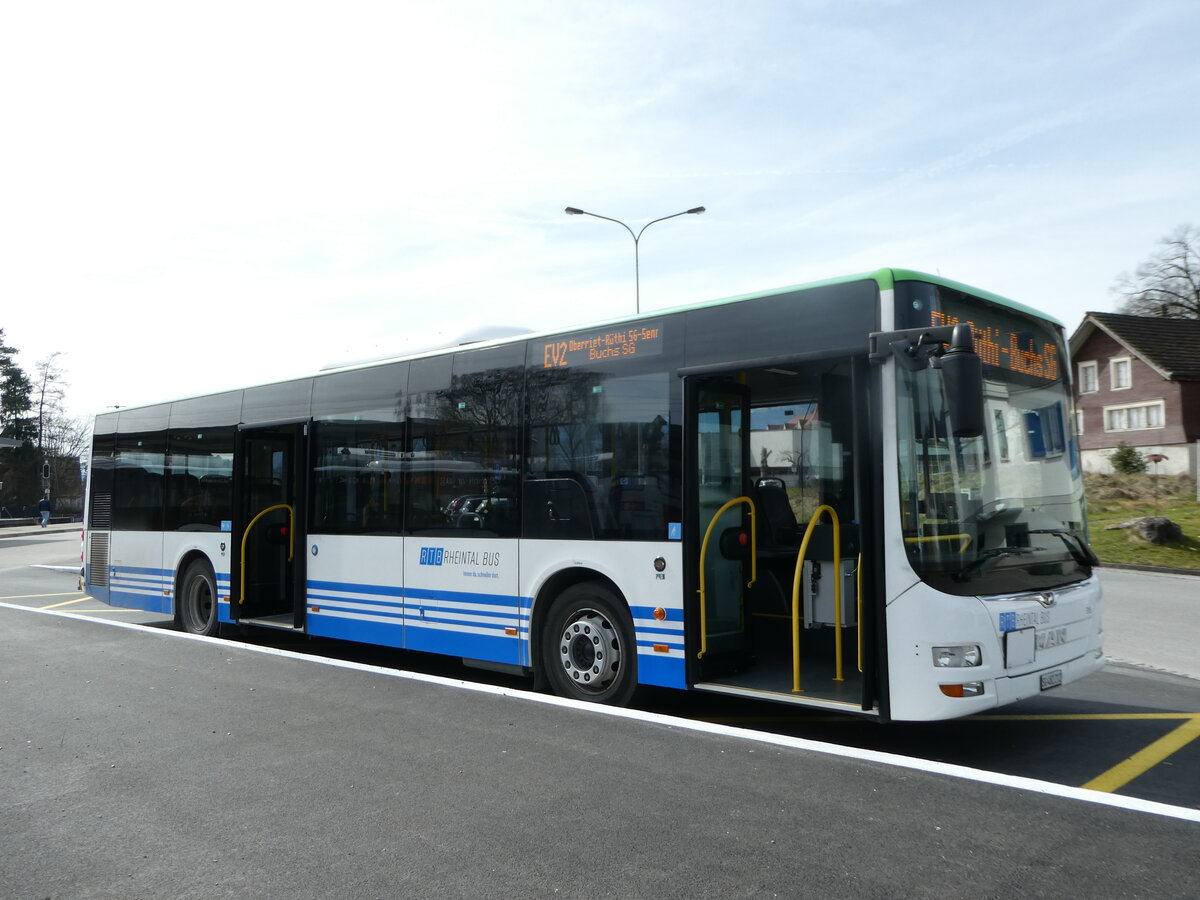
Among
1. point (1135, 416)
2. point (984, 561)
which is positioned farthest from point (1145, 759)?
point (1135, 416)

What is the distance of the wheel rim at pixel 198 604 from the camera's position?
11.8 m

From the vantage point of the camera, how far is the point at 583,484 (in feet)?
24.7

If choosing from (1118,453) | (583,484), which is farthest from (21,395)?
(583,484)

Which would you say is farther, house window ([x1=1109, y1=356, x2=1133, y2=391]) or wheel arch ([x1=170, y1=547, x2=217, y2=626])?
house window ([x1=1109, y1=356, x2=1133, y2=391])

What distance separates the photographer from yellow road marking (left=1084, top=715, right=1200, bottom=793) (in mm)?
5523

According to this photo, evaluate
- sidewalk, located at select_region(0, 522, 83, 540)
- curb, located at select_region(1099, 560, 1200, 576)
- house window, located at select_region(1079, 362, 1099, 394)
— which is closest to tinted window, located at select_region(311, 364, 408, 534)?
curb, located at select_region(1099, 560, 1200, 576)

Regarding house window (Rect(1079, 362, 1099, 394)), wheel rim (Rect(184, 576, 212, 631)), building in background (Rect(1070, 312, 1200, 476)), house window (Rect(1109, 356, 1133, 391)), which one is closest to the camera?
wheel rim (Rect(184, 576, 212, 631))

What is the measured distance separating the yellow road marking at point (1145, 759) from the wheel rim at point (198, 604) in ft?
31.6

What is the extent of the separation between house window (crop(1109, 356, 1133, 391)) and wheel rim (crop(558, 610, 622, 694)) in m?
46.2

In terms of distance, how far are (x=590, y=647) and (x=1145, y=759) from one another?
3.73 meters

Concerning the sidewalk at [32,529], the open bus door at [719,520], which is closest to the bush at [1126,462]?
the open bus door at [719,520]

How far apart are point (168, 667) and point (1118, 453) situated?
34.3 metres

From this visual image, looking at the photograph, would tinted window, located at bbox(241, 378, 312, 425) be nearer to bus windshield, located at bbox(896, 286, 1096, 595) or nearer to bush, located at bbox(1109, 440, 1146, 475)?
bus windshield, located at bbox(896, 286, 1096, 595)

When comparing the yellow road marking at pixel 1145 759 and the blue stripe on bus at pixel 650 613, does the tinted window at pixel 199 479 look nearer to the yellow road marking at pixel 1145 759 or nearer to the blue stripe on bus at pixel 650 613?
the blue stripe on bus at pixel 650 613
